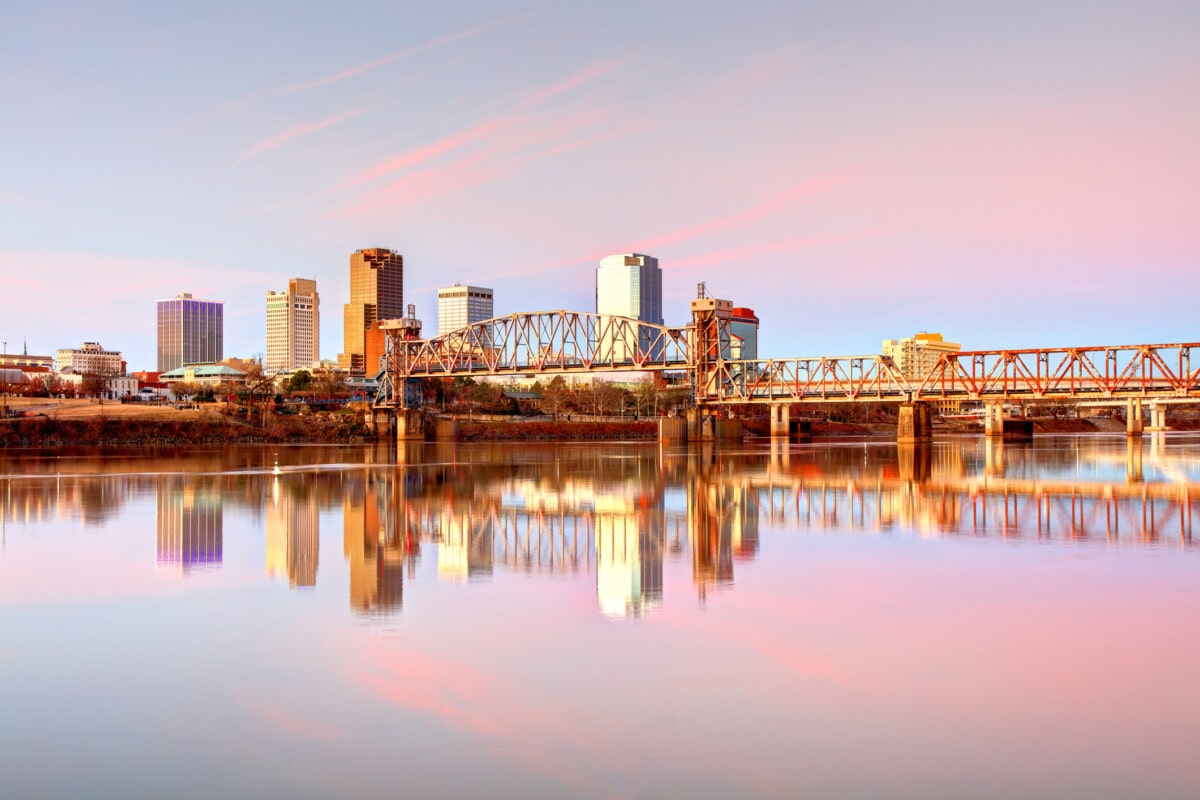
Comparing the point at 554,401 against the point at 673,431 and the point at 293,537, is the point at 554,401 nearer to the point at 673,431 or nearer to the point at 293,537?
the point at 673,431

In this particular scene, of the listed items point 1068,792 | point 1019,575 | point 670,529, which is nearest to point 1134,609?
point 1019,575

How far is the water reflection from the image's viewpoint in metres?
21.3

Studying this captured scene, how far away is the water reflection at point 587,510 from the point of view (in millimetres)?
21297

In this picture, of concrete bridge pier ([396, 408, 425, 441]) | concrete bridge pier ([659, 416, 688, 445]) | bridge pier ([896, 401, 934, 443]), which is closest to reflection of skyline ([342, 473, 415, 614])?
concrete bridge pier ([659, 416, 688, 445])

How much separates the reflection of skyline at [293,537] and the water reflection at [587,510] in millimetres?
77

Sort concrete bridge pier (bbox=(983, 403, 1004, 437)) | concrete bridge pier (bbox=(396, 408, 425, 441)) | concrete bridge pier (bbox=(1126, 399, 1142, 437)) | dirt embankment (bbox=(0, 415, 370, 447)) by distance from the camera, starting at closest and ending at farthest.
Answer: dirt embankment (bbox=(0, 415, 370, 447)), concrete bridge pier (bbox=(1126, 399, 1142, 437)), concrete bridge pier (bbox=(983, 403, 1004, 437)), concrete bridge pier (bbox=(396, 408, 425, 441))

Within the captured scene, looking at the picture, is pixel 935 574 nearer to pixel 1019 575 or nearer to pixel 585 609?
pixel 1019 575

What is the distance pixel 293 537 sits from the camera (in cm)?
2547

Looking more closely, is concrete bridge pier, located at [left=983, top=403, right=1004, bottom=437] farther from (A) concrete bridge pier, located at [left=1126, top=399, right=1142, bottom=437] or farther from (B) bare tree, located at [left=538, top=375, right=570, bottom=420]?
(B) bare tree, located at [left=538, top=375, right=570, bottom=420]

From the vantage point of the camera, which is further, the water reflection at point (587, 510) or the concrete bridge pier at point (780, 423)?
the concrete bridge pier at point (780, 423)

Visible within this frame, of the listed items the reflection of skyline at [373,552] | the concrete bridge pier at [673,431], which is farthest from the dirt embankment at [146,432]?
the reflection of skyline at [373,552]

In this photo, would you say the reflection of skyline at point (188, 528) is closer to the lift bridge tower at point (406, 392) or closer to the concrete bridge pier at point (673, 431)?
the concrete bridge pier at point (673, 431)

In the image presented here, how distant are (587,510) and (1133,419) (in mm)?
127724

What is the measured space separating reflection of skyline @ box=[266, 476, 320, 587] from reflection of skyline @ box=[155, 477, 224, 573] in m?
1.18
